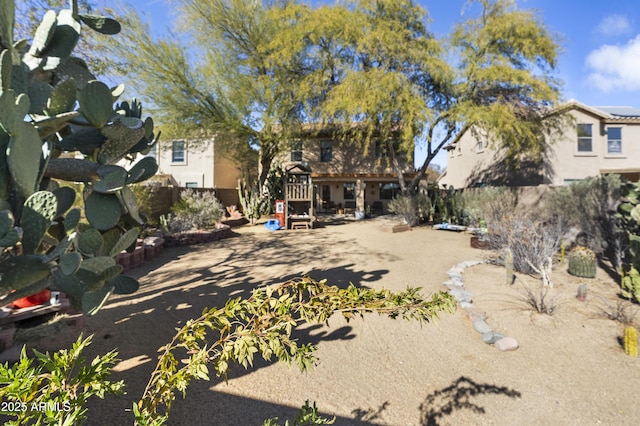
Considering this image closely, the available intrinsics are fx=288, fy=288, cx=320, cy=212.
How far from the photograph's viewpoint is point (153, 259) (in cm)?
750

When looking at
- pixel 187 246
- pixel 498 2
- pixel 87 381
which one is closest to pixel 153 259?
pixel 187 246

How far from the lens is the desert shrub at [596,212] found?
273 inches

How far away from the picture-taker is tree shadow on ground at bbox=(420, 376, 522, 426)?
8.21ft

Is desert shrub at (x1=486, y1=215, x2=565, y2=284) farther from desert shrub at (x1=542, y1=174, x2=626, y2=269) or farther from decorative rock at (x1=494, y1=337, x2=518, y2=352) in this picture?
decorative rock at (x1=494, y1=337, x2=518, y2=352)

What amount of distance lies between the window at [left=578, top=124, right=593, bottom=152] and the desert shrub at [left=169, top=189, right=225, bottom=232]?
20.2m

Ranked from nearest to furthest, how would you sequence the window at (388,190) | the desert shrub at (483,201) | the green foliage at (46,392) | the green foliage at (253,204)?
the green foliage at (46,392) → the desert shrub at (483,201) → the green foliage at (253,204) → the window at (388,190)

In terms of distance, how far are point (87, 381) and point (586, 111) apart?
22816 mm

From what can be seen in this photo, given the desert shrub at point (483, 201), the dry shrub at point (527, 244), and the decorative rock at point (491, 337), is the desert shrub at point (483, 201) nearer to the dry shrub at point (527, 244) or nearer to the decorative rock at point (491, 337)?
the dry shrub at point (527, 244)

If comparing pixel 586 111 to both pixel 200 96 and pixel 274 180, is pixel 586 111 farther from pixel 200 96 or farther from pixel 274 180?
pixel 200 96

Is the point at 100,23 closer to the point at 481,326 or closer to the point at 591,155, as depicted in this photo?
the point at 481,326

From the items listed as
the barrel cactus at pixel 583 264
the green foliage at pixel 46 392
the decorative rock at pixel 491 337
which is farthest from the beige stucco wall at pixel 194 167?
the green foliage at pixel 46 392

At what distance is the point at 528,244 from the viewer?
636cm

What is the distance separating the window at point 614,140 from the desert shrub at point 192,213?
21.7 meters

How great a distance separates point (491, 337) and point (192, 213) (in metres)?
10.5
